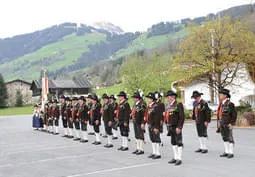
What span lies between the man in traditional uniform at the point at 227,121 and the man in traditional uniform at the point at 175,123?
1.43 metres

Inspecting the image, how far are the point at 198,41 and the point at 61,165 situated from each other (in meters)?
16.6

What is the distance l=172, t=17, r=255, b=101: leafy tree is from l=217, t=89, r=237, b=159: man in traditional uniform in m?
13.2

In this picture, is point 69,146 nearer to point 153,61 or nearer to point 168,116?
point 168,116

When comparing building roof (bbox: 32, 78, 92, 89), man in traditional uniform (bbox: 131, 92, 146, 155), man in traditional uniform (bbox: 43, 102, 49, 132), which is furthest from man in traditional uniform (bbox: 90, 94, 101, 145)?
building roof (bbox: 32, 78, 92, 89)

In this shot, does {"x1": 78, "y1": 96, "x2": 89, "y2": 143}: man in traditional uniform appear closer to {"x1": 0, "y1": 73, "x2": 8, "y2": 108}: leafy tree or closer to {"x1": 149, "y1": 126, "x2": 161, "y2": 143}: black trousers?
{"x1": 149, "y1": 126, "x2": 161, "y2": 143}: black trousers

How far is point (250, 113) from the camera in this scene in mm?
19719

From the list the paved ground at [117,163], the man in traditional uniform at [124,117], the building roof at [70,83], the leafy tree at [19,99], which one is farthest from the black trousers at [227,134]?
the building roof at [70,83]

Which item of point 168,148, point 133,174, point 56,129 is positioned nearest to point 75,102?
point 56,129

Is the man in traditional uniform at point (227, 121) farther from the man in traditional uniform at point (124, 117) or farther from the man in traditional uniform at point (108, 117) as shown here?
the man in traditional uniform at point (108, 117)

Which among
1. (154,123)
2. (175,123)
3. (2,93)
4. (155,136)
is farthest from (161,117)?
(2,93)

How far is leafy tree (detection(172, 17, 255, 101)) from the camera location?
23625 mm

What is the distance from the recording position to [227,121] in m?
10.5

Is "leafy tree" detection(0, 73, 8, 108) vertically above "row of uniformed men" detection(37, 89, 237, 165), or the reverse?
"leafy tree" detection(0, 73, 8, 108)

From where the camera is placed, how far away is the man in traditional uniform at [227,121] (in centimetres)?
1044
